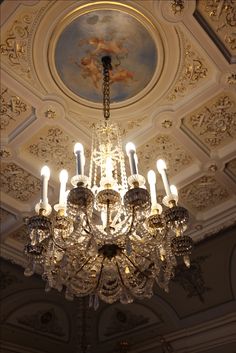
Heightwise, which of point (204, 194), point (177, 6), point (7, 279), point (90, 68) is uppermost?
point (90, 68)

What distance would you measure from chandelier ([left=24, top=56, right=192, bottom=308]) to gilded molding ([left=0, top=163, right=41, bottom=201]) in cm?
175

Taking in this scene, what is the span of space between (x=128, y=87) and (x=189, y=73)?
78cm

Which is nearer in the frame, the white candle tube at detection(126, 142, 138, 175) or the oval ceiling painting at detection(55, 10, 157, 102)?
the white candle tube at detection(126, 142, 138, 175)

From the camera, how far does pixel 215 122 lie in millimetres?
5348

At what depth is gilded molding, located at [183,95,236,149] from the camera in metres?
5.14

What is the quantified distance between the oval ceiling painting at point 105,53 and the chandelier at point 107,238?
1.12m

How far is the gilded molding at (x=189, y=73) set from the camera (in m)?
4.62

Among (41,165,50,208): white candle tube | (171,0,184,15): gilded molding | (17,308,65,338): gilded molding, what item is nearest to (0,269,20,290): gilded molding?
(17,308,65,338): gilded molding

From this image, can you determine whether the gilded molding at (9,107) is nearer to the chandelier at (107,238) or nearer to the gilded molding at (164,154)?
the chandelier at (107,238)

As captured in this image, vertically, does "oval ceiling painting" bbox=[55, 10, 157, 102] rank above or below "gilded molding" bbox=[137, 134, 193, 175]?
above

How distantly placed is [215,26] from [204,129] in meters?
1.53

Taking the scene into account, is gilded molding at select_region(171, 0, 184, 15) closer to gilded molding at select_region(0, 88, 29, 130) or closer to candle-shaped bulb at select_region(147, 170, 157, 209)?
candle-shaped bulb at select_region(147, 170, 157, 209)

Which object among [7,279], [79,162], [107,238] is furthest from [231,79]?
[7,279]

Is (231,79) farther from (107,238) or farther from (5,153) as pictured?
(5,153)
